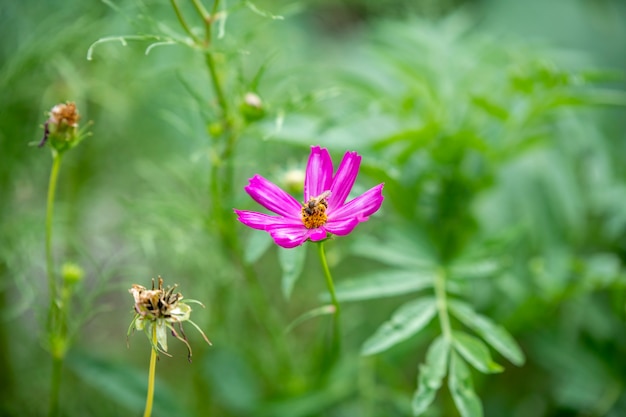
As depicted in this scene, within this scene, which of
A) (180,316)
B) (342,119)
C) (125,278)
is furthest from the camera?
(125,278)

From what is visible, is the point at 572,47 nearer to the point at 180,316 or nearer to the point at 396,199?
the point at 396,199

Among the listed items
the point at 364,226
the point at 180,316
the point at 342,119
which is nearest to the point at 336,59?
the point at 364,226

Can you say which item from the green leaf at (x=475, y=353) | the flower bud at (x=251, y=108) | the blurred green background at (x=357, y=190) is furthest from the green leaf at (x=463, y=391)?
the flower bud at (x=251, y=108)

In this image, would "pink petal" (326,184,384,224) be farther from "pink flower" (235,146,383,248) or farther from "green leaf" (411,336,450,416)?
"green leaf" (411,336,450,416)

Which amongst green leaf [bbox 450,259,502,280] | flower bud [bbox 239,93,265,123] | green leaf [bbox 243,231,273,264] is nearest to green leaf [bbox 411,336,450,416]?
green leaf [bbox 450,259,502,280]

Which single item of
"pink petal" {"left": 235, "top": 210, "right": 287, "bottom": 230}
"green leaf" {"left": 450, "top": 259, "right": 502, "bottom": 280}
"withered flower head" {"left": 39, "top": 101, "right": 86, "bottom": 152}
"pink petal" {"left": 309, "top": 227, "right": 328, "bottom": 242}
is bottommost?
"pink petal" {"left": 309, "top": 227, "right": 328, "bottom": 242}

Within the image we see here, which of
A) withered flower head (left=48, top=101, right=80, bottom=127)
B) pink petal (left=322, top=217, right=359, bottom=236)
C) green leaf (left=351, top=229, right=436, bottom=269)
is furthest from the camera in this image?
green leaf (left=351, top=229, right=436, bottom=269)

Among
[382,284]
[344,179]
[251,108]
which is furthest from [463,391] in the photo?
[251,108]

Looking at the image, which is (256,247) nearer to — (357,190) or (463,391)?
(357,190)
